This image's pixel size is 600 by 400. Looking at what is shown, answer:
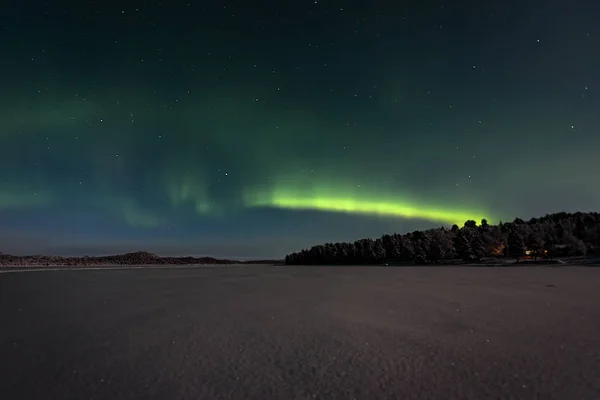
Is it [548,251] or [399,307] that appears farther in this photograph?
Answer: [548,251]

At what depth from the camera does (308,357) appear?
37.6 ft

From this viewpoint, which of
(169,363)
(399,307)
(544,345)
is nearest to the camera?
(169,363)

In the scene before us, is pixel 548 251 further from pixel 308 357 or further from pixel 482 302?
pixel 308 357

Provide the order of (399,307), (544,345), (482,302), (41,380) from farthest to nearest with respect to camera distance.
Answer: (482,302), (399,307), (544,345), (41,380)

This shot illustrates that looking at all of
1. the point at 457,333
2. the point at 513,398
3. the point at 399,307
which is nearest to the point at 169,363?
the point at 513,398

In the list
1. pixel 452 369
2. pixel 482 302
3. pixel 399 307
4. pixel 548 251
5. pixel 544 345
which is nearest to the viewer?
pixel 452 369

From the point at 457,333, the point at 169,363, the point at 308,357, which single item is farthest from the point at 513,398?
the point at 169,363

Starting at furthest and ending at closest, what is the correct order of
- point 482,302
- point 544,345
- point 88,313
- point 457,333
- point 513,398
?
point 482,302, point 88,313, point 457,333, point 544,345, point 513,398

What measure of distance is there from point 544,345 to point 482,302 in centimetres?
1185

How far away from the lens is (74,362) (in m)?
11.0

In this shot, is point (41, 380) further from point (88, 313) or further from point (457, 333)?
point (457, 333)

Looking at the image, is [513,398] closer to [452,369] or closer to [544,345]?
[452,369]

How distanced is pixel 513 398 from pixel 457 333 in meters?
6.57

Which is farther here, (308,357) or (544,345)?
(544,345)
